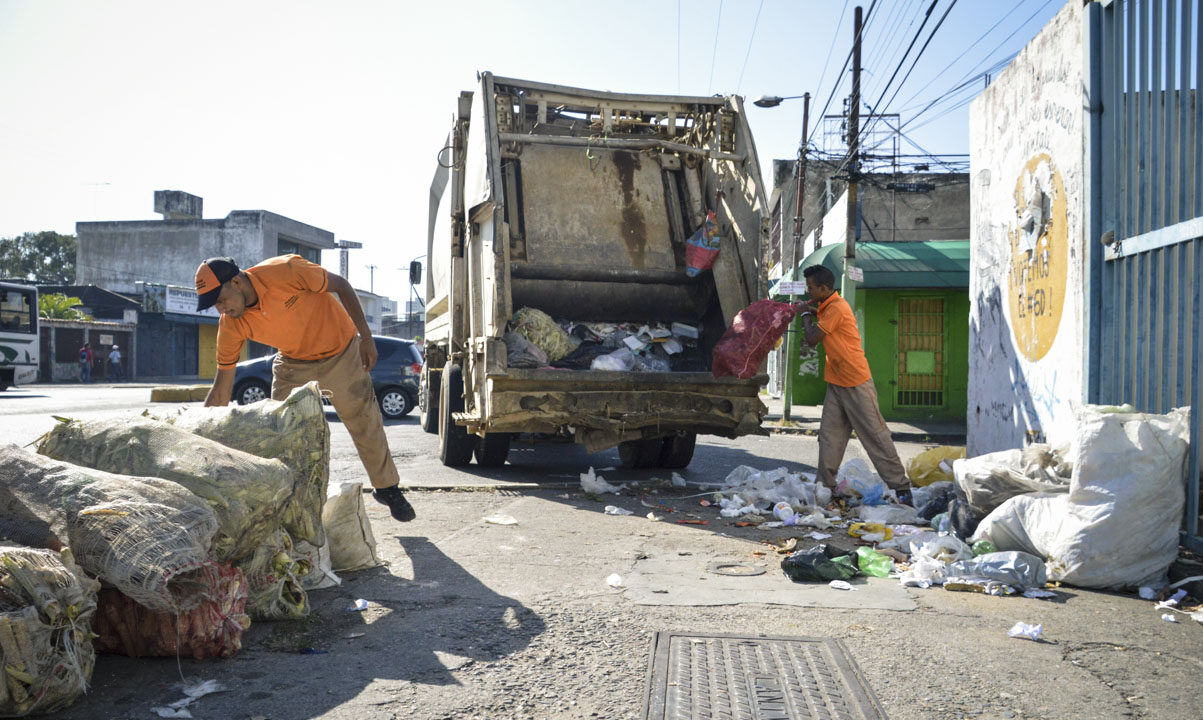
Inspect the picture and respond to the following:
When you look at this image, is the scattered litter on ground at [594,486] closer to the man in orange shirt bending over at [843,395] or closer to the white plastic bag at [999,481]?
the man in orange shirt bending over at [843,395]

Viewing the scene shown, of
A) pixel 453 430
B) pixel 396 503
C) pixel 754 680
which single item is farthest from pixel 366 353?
pixel 754 680

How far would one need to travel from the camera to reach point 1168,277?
3898mm

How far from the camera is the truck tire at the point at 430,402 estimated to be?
31.7 feet

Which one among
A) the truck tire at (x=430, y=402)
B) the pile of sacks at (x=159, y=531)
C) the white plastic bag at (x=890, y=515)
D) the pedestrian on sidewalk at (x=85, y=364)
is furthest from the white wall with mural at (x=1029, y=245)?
the pedestrian on sidewalk at (x=85, y=364)

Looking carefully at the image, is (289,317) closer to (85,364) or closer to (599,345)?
(599,345)

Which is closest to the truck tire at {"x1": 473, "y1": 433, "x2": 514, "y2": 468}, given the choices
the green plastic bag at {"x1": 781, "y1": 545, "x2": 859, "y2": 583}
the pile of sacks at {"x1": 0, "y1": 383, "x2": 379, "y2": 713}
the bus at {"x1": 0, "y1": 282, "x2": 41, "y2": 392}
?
the green plastic bag at {"x1": 781, "y1": 545, "x2": 859, "y2": 583}

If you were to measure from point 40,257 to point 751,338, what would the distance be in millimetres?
49514

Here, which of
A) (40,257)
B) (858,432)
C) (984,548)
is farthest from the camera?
(40,257)

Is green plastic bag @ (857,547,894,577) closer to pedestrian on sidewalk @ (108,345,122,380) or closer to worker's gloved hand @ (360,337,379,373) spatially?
worker's gloved hand @ (360,337,379,373)

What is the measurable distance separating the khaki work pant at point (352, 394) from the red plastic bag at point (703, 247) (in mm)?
3209

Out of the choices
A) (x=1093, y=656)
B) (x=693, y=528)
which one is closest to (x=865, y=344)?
(x=693, y=528)

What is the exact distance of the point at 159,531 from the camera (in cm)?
243

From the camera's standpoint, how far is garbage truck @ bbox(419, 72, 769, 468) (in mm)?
6102

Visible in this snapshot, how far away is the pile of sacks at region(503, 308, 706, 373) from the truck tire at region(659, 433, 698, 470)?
750mm
